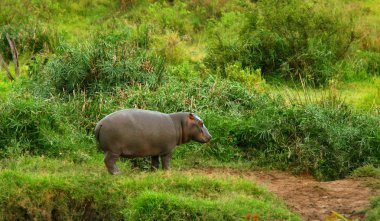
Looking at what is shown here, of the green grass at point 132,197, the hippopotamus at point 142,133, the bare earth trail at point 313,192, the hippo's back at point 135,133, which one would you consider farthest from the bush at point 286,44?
the green grass at point 132,197

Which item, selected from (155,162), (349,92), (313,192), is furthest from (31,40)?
(313,192)

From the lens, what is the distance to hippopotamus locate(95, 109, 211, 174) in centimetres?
872

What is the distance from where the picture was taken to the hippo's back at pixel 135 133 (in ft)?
28.6

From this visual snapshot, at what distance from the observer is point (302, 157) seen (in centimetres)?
1047

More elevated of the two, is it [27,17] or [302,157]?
[302,157]

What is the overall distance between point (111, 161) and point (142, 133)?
434 millimetres

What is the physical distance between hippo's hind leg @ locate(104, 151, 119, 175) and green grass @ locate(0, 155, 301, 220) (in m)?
0.09

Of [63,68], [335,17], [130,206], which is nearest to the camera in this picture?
[130,206]

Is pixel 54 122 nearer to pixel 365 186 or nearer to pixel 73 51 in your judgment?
pixel 73 51

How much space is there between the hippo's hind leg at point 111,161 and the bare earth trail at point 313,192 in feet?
4.31

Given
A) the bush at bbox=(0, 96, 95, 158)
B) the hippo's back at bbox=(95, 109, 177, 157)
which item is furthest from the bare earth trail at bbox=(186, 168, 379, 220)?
the bush at bbox=(0, 96, 95, 158)

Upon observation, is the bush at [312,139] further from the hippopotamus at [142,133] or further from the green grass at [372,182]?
the hippopotamus at [142,133]

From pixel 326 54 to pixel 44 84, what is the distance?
5995mm

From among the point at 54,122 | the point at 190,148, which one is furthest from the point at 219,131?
the point at 54,122
